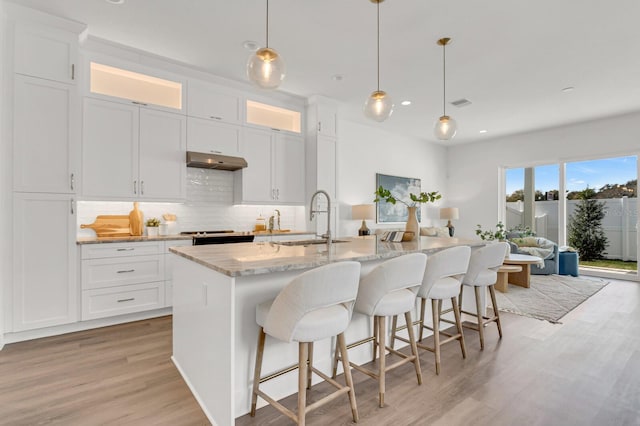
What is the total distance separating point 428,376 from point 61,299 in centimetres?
330

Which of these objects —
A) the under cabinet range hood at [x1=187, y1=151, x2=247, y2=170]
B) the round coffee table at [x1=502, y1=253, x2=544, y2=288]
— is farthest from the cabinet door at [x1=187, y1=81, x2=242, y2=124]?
the round coffee table at [x1=502, y1=253, x2=544, y2=288]

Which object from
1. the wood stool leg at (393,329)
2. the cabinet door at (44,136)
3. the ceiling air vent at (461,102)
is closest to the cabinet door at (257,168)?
the cabinet door at (44,136)

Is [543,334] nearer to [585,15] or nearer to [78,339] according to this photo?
[585,15]

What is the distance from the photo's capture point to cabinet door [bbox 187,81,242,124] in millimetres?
4082

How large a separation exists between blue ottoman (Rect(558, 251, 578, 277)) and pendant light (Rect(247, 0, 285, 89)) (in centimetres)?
630

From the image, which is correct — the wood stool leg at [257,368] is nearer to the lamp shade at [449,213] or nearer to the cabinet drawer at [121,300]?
the cabinet drawer at [121,300]

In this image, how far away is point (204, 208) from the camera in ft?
14.7

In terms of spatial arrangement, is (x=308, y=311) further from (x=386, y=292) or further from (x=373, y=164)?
(x=373, y=164)

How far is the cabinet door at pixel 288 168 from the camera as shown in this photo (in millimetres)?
4863

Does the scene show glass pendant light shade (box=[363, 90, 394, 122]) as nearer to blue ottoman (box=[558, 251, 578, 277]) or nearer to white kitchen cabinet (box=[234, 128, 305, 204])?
white kitchen cabinet (box=[234, 128, 305, 204])

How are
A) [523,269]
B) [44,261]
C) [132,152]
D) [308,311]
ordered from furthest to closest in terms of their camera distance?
[523,269], [132,152], [44,261], [308,311]

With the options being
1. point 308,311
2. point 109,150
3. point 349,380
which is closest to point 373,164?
point 109,150

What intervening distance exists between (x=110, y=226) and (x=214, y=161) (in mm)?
1393

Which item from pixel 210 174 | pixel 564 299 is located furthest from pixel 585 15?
pixel 210 174
